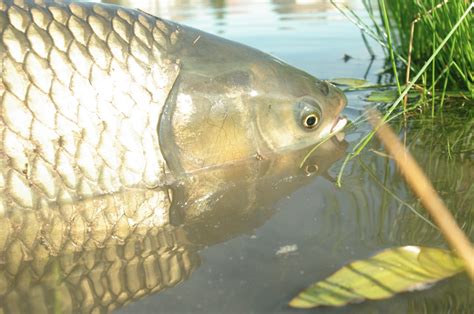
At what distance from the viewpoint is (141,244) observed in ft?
5.36

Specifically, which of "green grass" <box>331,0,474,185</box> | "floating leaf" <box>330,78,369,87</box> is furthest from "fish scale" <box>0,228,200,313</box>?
"floating leaf" <box>330,78,369,87</box>

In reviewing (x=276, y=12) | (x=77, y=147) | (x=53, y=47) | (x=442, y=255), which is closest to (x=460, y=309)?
(x=442, y=255)

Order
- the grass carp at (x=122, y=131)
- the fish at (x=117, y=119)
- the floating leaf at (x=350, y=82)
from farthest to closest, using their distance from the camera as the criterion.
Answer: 1. the floating leaf at (x=350, y=82)
2. the fish at (x=117, y=119)
3. the grass carp at (x=122, y=131)

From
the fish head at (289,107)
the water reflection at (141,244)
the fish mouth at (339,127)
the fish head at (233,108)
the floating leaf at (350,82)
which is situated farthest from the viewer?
the floating leaf at (350,82)

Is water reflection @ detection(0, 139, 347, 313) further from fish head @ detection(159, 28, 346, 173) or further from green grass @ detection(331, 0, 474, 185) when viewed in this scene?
green grass @ detection(331, 0, 474, 185)

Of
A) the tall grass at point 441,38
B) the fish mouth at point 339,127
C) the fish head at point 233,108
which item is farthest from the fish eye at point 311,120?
the tall grass at point 441,38

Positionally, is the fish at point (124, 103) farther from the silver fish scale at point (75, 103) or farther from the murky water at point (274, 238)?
the murky water at point (274, 238)

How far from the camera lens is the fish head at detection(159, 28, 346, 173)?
6.95ft

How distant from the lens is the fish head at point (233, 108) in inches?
83.4

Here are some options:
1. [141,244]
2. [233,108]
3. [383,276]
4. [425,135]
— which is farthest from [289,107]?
[383,276]

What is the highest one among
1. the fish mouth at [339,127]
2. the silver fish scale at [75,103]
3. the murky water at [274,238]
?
the silver fish scale at [75,103]

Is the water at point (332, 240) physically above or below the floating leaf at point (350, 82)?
below

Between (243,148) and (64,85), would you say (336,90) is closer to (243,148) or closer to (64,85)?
(243,148)

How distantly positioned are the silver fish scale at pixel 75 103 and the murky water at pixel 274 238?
0.28 m
